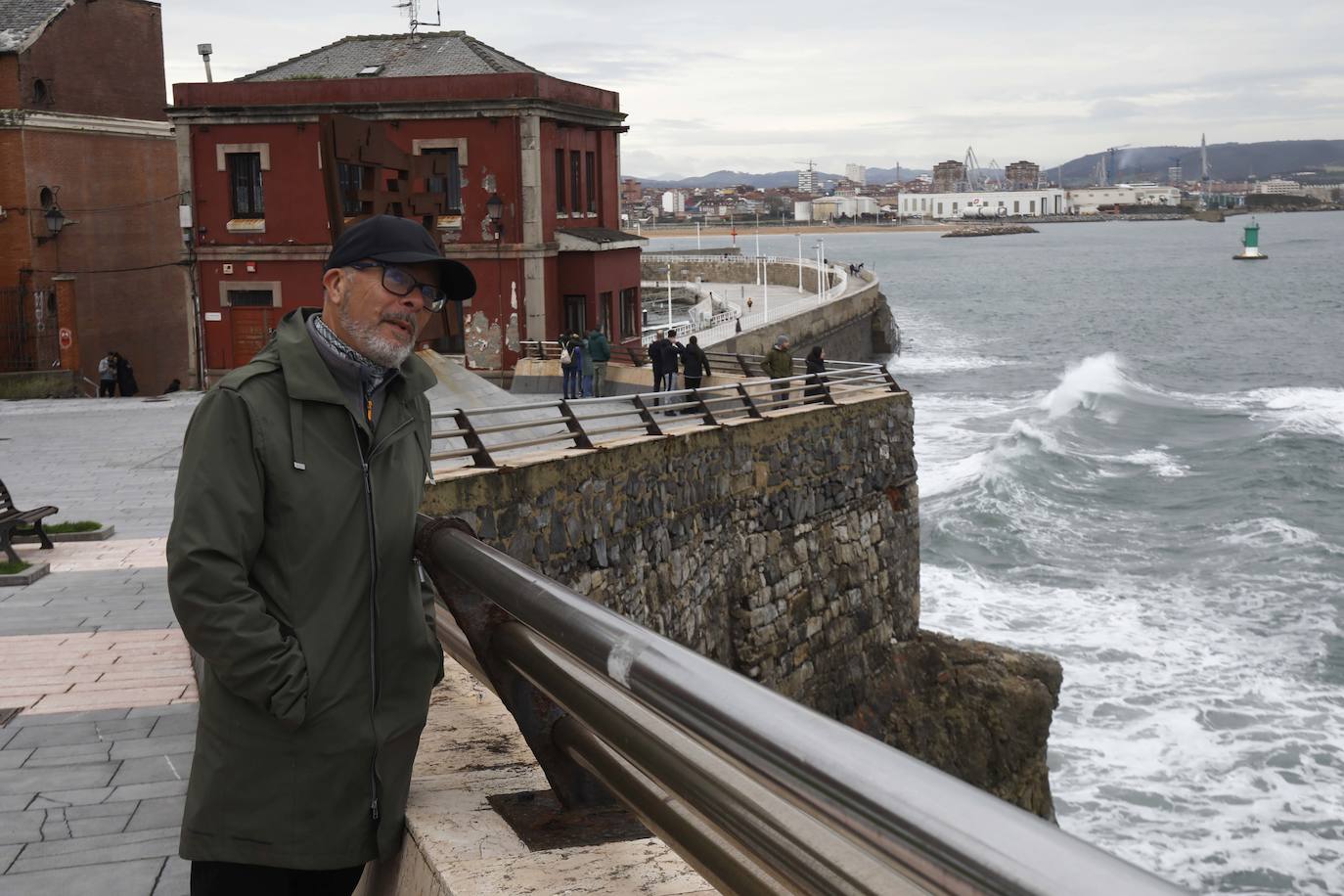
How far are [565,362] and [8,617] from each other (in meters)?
15.2

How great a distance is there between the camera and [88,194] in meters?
29.8

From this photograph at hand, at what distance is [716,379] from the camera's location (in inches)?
939

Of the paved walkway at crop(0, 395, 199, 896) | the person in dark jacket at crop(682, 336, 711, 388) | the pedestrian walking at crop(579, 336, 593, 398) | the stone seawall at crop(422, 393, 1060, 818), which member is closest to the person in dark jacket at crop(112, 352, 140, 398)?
the pedestrian walking at crop(579, 336, 593, 398)

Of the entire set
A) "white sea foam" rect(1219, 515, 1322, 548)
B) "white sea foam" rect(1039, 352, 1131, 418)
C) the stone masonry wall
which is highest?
the stone masonry wall

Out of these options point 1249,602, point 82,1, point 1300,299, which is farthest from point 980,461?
point 1300,299

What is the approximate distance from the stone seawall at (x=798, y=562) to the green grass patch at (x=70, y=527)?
3.09 metres

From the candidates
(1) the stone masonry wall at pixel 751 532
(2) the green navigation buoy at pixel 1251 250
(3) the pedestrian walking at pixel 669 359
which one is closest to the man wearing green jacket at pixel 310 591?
(1) the stone masonry wall at pixel 751 532

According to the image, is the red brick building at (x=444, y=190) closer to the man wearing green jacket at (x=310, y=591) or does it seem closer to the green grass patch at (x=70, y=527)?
the green grass patch at (x=70, y=527)

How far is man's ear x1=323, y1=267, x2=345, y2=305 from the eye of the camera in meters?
2.90

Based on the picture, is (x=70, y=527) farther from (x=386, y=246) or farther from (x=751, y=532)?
(x=386, y=246)

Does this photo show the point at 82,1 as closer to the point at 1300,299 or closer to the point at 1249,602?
the point at 1249,602

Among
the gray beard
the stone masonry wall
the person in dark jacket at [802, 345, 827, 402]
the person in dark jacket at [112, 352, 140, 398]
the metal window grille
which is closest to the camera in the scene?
the gray beard

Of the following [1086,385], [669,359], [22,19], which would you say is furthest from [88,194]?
[1086,385]

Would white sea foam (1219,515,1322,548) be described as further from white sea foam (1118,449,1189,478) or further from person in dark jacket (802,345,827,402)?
person in dark jacket (802,345,827,402)
